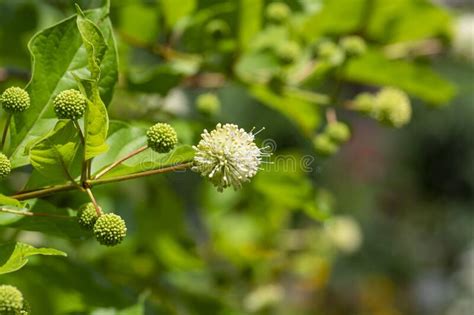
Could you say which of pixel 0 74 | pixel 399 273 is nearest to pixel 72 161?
pixel 0 74

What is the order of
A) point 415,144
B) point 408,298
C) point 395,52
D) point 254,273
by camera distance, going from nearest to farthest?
1. point 395,52
2. point 254,273
3. point 408,298
4. point 415,144

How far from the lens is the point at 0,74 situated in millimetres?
1631

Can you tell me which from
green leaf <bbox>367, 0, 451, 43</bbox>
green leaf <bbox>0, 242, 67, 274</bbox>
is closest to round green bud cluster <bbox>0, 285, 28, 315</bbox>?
green leaf <bbox>0, 242, 67, 274</bbox>

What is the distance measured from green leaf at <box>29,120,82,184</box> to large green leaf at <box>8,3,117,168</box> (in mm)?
86

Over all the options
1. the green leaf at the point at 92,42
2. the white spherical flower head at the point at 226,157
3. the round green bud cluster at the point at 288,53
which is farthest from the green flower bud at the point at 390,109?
the green leaf at the point at 92,42

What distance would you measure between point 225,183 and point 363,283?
6259 millimetres

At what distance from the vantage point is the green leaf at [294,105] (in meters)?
1.85

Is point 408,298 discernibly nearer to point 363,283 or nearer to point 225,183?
point 363,283

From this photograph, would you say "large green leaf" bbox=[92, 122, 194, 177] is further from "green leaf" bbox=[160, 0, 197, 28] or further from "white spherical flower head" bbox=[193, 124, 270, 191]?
"green leaf" bbox=[160, 0, 197, 28]

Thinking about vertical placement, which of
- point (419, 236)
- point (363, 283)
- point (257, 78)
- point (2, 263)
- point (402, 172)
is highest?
point (402, 172)

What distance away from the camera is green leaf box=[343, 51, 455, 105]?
1.97m

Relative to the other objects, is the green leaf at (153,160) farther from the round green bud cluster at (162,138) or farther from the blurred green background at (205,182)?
the blurred green background at (205,182)

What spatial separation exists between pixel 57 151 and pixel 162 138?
0.47 ft

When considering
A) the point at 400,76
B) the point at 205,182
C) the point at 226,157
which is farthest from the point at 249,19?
the point at 226,157
